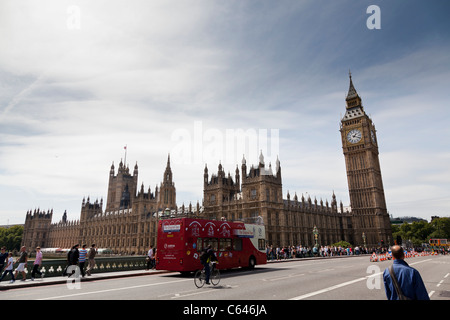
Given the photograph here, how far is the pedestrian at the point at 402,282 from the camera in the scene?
173 inches

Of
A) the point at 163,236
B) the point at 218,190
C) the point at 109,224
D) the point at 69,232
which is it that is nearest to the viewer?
the point at 163,236

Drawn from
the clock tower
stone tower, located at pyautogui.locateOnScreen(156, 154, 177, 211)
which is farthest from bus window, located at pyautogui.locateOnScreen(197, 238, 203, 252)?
stone tower, located at pyautogui.locateOnScreen(156, 154, 177, 211)

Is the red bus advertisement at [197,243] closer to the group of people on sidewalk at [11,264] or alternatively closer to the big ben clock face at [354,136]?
the group of people on sidewalk at [11,264]

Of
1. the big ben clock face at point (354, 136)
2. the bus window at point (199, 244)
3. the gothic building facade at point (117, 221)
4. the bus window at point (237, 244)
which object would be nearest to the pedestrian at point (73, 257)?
the bus window at point (199, 244)

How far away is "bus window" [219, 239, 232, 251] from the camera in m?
20.1

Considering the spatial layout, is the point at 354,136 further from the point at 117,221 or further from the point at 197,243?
the point at 117,221

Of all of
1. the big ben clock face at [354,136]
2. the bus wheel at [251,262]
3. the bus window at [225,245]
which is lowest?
the bus wheel at [251,262]

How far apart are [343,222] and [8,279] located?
79.3m

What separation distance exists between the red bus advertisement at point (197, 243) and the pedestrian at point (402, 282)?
47.6 feet

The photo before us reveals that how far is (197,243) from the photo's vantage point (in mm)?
18500

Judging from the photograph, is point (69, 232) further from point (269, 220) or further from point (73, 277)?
point (73, 277)
